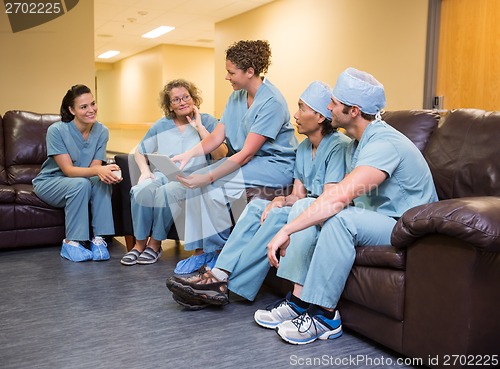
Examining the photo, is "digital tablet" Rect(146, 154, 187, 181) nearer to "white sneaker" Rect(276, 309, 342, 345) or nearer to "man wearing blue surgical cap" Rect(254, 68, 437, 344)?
"man wearing blue surgical cap" Rect(254, 68, 437, 344)

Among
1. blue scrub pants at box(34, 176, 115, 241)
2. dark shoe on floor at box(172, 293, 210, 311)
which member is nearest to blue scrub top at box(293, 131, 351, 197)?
dark shoe on floor at box(172, 293, 210, 311)

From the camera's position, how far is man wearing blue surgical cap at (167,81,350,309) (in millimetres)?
2059

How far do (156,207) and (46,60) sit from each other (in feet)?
11.3

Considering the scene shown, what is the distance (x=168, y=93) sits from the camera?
292cm

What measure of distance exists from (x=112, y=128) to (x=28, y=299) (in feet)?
24.8

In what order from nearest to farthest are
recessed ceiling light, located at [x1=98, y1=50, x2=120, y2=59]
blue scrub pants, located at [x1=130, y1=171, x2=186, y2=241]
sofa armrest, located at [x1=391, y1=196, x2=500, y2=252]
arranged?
sofa armrest, located at [x1=391, y1=196, x2=500, y2=252], blue scrub pants, located at [x1=130, y1=171, x2=186, y2=241], recessed ceiling light, located at [x1=98, y1=50, x2=120, y2=59]

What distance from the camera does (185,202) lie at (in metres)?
2.71

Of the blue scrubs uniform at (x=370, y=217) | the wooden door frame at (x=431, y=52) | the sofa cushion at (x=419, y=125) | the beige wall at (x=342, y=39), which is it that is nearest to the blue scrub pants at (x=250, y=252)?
the blue scrubs uniform at (x=370, y=217)

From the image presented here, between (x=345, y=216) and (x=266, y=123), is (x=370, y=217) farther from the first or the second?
(x=266, y=123)

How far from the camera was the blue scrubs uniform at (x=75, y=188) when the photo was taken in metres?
2.99

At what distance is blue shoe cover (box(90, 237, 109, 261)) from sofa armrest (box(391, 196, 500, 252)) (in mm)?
1904

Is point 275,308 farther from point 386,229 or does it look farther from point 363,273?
point 386,229

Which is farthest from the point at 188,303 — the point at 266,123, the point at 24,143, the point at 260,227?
the point at 24,143

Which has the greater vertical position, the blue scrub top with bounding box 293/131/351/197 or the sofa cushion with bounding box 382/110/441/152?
the sofa cushion with bounding box 382/110/441/152
